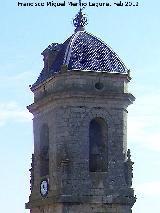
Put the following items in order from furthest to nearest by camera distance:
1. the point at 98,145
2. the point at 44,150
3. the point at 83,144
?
1. the point at 44,150
2. the point at 98,145
3. the point at 83,144

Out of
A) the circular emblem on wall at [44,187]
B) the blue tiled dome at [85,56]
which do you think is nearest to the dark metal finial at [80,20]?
the blue tiled dome at [85,56]

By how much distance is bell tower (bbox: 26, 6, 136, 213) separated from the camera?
32.4 metres

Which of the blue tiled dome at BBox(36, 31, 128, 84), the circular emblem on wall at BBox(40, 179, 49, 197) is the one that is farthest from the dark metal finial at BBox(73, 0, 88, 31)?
the circular emblem on wall at BBox(40, 179, 49, 197)

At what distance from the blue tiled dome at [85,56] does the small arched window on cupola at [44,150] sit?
1.99 meters

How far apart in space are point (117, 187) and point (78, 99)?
359 centimetres

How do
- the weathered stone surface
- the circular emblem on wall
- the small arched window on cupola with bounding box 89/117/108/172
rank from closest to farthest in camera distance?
1. the weathered stone surface
2. the small arched window on cupola with bounding box 89/117/108/172
3. the circular emblem on wall

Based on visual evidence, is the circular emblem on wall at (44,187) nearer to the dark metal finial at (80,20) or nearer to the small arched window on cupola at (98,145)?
the small arched window on cupola at (98,145)

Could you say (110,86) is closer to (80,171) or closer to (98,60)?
(98,60)

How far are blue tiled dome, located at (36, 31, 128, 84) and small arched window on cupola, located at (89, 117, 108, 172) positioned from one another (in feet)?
6.84

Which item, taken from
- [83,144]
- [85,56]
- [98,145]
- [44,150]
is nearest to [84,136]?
[83,144]

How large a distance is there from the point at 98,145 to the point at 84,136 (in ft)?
2.73

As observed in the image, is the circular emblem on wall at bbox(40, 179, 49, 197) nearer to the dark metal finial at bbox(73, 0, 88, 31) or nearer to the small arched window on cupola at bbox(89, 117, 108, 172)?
the small arched window on cupola at bbox(89, 117, 108, 172)

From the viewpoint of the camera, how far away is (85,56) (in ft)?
112

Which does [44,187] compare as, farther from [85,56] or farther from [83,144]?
[85,56]
